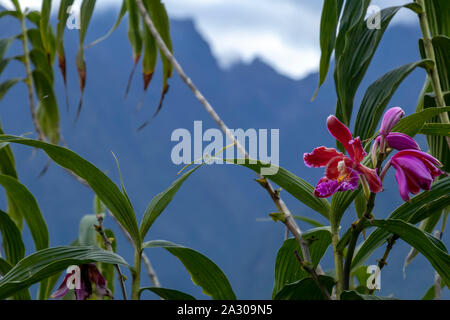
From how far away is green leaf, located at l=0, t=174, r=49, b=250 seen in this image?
0.58 metres

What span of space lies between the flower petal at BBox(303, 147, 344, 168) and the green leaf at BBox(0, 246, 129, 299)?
0.64 feet

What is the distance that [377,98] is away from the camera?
1.80ft

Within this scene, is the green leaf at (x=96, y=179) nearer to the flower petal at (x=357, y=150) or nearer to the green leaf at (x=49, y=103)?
the flower petal at (x=357, y=150)

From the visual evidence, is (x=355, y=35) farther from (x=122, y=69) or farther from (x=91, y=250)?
(x=122, y=69)

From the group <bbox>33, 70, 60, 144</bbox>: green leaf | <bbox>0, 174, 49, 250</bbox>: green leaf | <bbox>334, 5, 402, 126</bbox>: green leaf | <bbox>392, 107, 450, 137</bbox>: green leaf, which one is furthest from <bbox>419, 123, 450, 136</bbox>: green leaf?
<bbox>33, 70, 60, 144</bbox>: green leaf

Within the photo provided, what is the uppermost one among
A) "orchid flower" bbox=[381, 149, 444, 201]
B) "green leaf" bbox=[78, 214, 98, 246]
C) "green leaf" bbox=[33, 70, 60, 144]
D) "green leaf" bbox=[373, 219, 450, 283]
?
"green leaf" bbox=[33, 70, 60, 144]

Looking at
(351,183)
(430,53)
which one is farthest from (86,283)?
(430,53)

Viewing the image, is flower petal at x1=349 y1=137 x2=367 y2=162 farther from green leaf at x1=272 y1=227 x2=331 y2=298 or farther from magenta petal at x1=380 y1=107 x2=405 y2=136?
green leaf at x1=272 y1=227 x2=331 y2=298

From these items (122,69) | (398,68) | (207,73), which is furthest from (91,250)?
(122,69)

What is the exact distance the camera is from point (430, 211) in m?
0.45

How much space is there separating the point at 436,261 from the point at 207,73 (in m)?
11.4

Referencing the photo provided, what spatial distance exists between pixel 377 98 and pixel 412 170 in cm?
23
